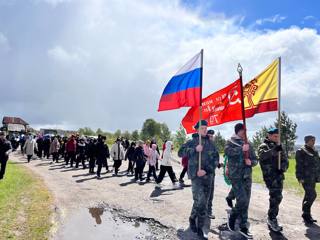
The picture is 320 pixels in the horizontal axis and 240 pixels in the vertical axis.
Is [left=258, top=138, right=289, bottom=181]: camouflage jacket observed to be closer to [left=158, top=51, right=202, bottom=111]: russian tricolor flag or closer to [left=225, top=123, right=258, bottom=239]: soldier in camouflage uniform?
[left=225, top=123, right=258, bottom=239]: soldier in camouflage uniform

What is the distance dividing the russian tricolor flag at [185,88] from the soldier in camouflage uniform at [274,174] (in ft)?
5.76

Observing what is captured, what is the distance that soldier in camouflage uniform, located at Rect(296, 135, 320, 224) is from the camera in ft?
28.5

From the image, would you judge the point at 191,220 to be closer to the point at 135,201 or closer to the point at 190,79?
the point at 190,79

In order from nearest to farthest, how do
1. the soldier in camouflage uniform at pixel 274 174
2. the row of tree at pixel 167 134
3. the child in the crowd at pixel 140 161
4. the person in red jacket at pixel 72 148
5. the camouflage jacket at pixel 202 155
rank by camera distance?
the camouflage jacket at pixel 202 155, the soldier in camouflage uniform at pixel 274 174, the child in the crowd at pixel 140 161, the person in red jacket at pixel 72 148, the row of tree at pixel 167 134

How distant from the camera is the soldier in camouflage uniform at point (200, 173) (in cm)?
739

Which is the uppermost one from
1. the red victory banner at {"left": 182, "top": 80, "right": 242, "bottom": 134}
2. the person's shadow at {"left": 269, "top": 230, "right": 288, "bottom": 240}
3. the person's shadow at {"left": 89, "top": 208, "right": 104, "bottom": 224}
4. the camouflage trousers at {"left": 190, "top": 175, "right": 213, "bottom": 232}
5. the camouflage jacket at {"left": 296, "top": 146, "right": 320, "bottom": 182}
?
the red victory banner at {"left": 182, "top": 80, "right": 242, "bottom": 134}

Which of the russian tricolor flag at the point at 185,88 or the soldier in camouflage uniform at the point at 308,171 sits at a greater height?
the russian tricolor flag at the point at 185,88

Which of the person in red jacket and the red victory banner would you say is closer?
the red victory banner

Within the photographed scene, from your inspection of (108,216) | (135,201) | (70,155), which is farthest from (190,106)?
(70,155)

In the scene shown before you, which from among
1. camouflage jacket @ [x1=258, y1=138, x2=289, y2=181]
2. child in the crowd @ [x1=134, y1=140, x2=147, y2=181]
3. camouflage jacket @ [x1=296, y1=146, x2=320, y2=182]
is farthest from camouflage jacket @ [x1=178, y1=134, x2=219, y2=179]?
child in the crowd @ [x1=134, y1=140, x2=147, y2=181]

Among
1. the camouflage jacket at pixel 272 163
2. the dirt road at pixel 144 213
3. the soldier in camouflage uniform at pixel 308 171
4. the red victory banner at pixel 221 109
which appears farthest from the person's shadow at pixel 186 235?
the soldier in camouflage uniform at pixel 308 171

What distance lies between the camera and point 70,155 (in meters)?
24.1

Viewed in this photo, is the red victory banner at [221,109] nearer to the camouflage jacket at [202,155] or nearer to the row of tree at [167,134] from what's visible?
the camouflage jacket at [202,155]

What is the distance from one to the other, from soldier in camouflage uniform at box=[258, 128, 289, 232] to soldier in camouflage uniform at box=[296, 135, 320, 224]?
3.35 ft
